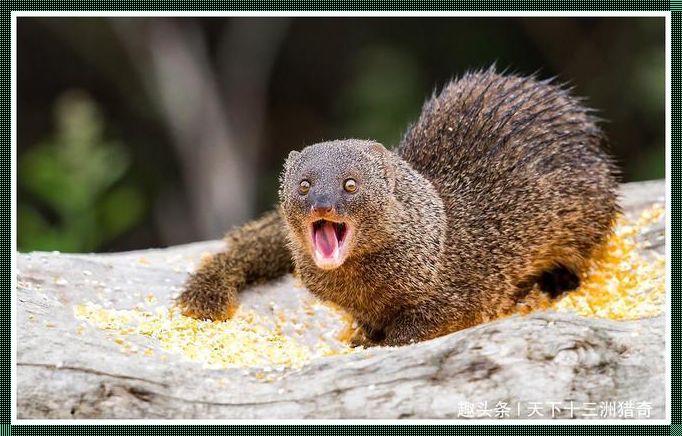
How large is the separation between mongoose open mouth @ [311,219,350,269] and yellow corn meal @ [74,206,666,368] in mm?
528

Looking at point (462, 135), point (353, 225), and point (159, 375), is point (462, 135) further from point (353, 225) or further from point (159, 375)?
point (159, 375)

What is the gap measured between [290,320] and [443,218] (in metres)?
1.19

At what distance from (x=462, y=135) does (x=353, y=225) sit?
4.21 feet

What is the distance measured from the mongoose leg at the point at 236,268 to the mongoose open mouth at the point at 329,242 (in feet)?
2.76

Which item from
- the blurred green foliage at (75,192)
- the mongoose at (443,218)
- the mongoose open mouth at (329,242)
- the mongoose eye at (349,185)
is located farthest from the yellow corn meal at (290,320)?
the blurred green foliage at (75,192)

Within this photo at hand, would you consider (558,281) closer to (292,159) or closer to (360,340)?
(360,340)

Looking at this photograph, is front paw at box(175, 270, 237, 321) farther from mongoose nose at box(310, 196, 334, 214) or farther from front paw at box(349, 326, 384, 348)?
mongoose nose at box(310, 196, 334, 214)

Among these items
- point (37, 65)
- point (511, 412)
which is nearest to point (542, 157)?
point (511, 412)

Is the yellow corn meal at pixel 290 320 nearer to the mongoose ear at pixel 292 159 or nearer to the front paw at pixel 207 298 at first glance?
the front paw at pixel 207 298

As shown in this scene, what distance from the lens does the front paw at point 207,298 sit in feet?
18.4

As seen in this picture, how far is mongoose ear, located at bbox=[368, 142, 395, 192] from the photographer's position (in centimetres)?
529

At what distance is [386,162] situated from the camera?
211 inches

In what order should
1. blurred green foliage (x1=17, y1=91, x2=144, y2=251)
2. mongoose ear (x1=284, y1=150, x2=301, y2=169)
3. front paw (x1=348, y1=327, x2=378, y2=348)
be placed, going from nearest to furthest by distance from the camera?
1. mongoose ear (x1=284, y1=150, x2=301, y2=169)
2. front paw (x1=348, y1=327, x2=378, y2=348)
3. blurred green foliage (x1=17, y1=91, x2=144, y2=251)

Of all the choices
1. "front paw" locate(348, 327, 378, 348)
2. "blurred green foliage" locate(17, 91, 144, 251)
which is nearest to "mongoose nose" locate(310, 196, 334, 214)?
"front paw" locate(348, 327, 378, 348)
